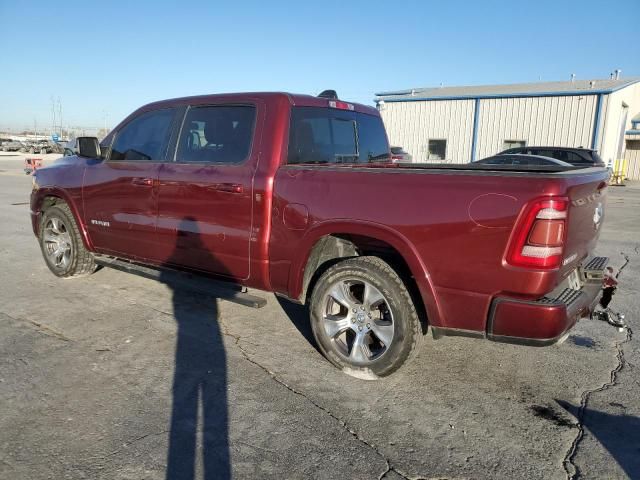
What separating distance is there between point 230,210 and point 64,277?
119 inches

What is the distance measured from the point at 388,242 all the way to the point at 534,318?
0.96m

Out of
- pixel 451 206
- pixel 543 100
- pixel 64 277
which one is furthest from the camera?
pixel 543 100

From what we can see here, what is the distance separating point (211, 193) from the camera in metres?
4.05

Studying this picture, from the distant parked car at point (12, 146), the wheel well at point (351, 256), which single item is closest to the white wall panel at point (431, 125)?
the wheel well at point (351, 256)

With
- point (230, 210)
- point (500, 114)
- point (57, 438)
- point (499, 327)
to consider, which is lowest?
point (57, 438)

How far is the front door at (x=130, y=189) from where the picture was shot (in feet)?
15.1

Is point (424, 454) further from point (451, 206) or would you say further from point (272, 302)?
point (272, 302)

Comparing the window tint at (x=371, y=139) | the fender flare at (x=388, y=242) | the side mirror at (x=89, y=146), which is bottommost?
the fender flare at (x=388, y=242)

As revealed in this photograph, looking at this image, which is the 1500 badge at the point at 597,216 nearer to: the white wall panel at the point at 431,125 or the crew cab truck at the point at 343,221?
the crew cab truck at the point at 343,221

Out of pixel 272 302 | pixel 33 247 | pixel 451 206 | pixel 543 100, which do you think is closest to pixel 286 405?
pixel 451 206

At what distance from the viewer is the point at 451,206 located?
2.92m

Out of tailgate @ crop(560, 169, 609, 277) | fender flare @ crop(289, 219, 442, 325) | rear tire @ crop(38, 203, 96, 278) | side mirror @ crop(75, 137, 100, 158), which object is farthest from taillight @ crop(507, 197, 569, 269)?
rear tire @ crop(38, 203, 96, 278)

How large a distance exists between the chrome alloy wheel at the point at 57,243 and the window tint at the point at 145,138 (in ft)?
4.31

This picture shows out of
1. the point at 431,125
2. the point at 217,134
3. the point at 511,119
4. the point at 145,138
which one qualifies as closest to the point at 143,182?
the point at 145,138
